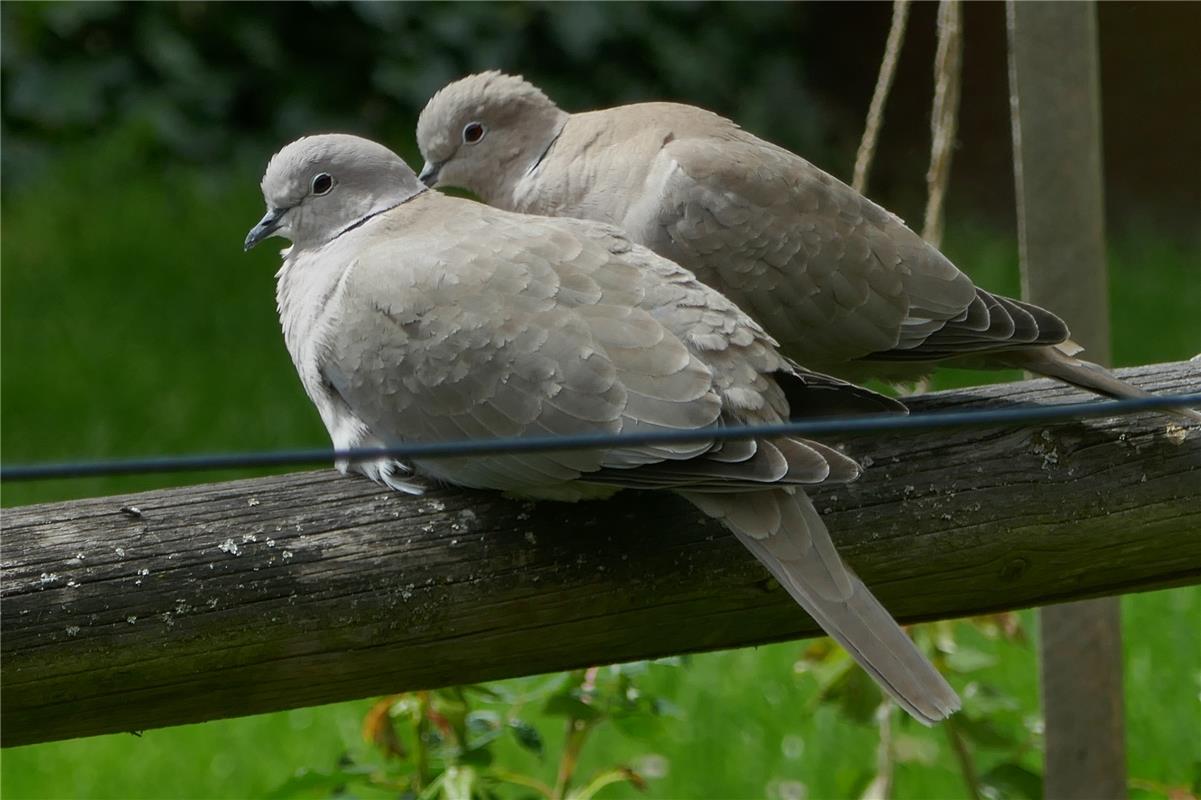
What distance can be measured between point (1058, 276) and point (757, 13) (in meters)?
5.00

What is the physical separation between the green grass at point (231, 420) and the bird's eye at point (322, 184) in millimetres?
1081

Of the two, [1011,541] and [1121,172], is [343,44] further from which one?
[1011,541]

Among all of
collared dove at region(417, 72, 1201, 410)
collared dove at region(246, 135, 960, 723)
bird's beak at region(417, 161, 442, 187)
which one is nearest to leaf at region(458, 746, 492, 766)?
collared dove at region(246, 135, 960, 723)

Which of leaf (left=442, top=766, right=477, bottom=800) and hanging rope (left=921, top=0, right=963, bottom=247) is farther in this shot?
hanging rope (left=921, top=0, right=963, bottom=247)

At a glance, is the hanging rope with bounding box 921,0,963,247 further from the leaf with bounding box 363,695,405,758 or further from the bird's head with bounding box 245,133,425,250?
the leaf with bounding box 363,695,405,758

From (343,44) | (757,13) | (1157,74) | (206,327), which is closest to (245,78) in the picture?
(343,44)

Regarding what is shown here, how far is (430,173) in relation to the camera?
297 cm

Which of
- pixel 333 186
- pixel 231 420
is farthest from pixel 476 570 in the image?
pixel 231 420

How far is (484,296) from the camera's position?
2.04m

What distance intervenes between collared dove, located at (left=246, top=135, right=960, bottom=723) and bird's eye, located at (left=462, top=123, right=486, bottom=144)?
0.64 meters

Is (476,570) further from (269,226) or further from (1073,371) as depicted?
(1073,371)

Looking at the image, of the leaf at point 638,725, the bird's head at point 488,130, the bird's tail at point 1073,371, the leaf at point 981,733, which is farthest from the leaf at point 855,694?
the bird's head at point 488,130

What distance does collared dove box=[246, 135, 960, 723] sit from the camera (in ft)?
6.07

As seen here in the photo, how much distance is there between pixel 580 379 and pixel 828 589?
0.41 meters
